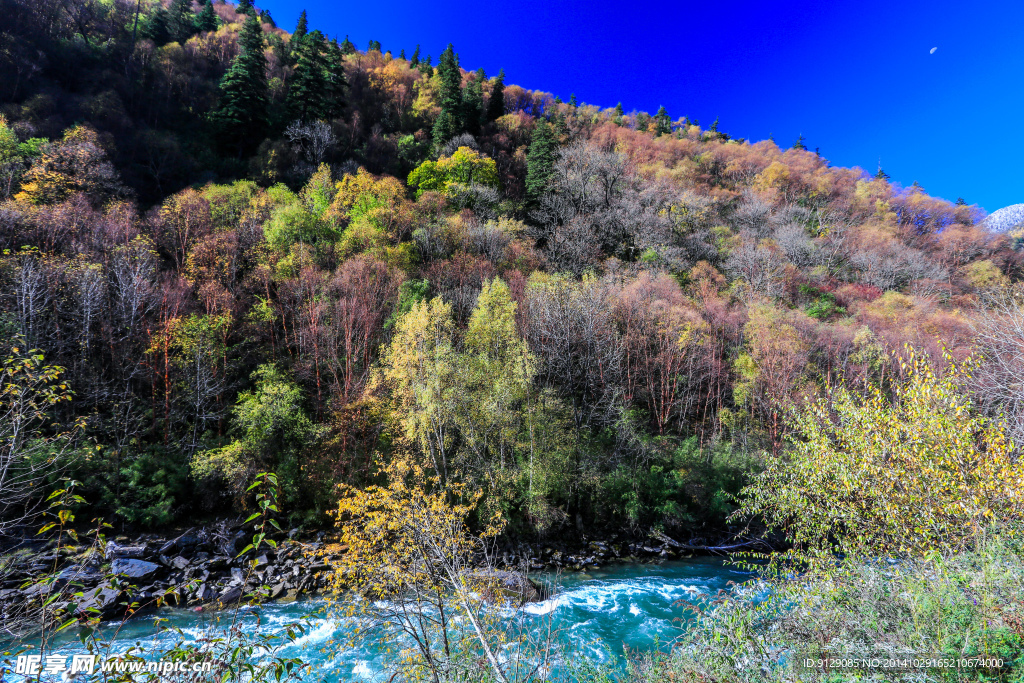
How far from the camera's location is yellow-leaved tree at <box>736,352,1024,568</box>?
23.7 ft

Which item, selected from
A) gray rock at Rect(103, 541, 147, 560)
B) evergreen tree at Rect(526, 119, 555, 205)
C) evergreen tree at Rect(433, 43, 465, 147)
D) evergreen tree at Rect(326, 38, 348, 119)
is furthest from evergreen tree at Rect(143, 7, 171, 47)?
gray rock at Rect(103, 541, 147, 560)

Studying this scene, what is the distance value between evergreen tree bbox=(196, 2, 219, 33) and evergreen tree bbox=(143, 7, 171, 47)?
9.72ft

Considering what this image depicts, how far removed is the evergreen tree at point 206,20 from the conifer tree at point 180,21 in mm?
557

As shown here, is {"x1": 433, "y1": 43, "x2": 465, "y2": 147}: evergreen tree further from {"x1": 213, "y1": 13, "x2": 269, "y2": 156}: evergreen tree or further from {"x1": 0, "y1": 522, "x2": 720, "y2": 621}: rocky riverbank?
{"x1": 0, "y1": 522, "x2": 720, "y2": 621}: rocky riverbank

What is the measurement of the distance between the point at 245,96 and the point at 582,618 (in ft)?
150

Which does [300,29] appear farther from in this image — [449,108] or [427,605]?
[427,605]

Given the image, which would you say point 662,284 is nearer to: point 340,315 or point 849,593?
point 340,315

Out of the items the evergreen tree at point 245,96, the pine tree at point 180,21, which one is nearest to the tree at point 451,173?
the evergreen tree at point 245,96

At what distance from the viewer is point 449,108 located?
143 ft

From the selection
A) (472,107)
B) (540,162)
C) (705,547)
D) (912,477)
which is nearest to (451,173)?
(540,162)

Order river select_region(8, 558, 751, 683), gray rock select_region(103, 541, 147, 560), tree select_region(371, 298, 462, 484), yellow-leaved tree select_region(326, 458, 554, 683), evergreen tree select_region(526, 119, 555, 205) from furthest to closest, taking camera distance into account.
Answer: evergreen tree select_region(526, 119, 555, 205) → tree select_region(371, 298, 462, 484) → gray rock select_region(103, 541, 147, 560) → river select_region(8, 558, 751, 683) → yellow-leaved tree select_region(326, 458, 554, 683)

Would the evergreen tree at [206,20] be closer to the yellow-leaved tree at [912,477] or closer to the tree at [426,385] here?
the tree at [426,385]

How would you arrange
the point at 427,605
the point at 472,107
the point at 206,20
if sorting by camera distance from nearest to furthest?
the point at 427,605
the point at 206,20
the point at 472,107

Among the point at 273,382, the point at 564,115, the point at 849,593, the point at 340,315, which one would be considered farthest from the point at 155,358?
the point at 564,115
